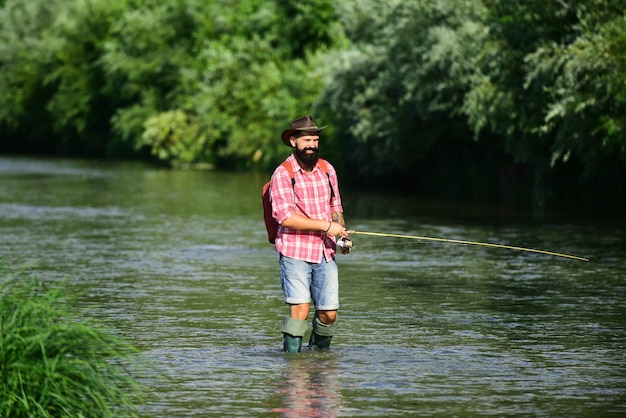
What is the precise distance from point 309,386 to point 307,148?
5.76ft

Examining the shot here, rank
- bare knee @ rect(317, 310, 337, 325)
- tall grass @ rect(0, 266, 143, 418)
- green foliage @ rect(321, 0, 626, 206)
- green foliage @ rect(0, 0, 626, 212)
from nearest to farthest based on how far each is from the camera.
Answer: tall grass @ rect(0, 266, 143, 418) < bare knee @ rect(317, 310, 337, 325) < green foliage @ rect(321, 0, 626, 206) < green foliage @ rect(0, 0, 626, 212)

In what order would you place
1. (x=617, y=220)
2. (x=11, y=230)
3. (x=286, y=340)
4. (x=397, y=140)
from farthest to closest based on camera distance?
(x=397, y=140)
(x=617, y=220)
(x=11, y=230)
(x=286, y=340)

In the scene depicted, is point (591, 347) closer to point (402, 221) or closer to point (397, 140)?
point (402, 221)

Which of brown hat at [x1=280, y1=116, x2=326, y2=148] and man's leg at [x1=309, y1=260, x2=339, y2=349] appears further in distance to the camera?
man's leg at [x1=309, y1=260, x2=339, y2=349]

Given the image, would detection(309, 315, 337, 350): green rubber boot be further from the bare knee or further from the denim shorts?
the denim shorts

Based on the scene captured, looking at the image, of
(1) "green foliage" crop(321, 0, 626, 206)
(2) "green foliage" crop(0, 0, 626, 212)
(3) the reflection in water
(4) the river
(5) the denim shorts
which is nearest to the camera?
(3) the reflection in water

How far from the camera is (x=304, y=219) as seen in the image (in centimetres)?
980

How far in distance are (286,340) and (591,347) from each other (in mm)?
2267

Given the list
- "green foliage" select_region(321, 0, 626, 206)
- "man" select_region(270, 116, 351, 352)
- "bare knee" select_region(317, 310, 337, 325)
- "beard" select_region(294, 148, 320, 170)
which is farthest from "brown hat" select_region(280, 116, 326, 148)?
"green foliage" select_region(321, 0, 626, 206)

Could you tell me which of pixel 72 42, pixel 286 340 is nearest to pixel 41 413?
pixel 286 340

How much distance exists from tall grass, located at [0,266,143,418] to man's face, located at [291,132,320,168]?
281cm

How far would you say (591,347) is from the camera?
35.2ft

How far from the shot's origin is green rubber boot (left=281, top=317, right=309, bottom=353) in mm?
10078

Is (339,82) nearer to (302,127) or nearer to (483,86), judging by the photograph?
(483,86)
